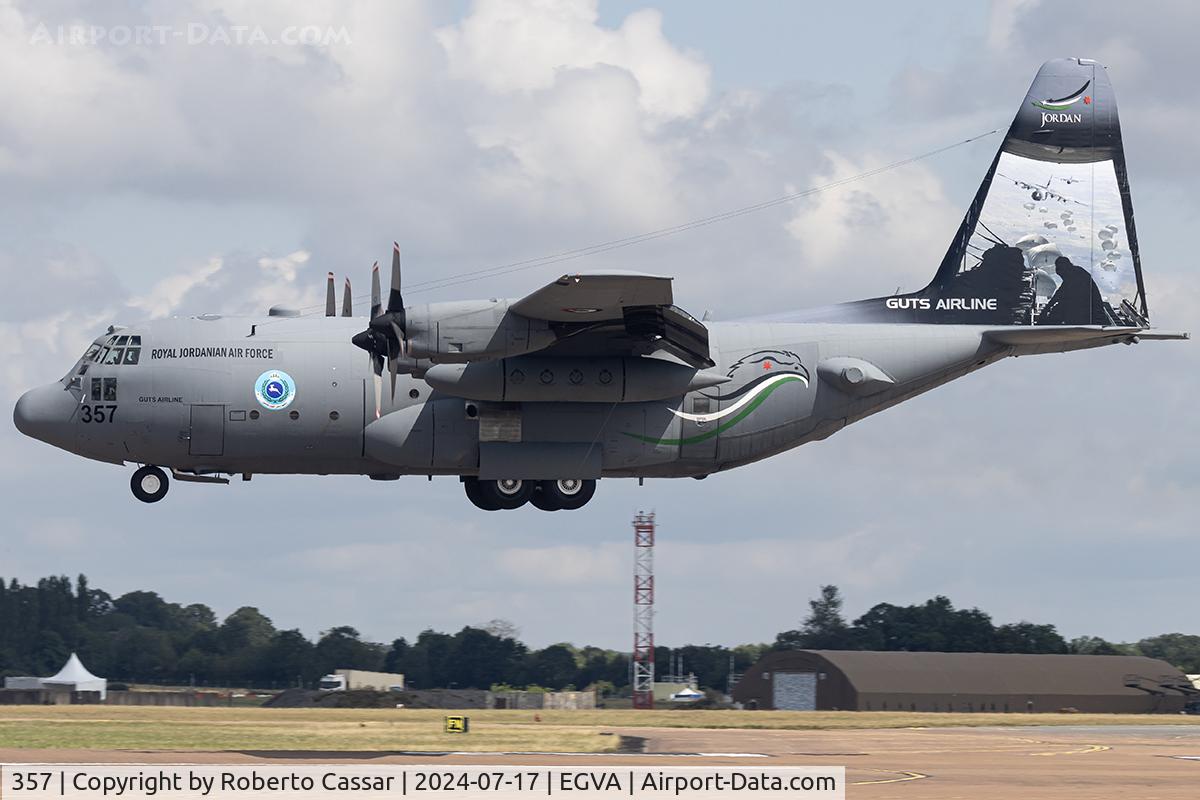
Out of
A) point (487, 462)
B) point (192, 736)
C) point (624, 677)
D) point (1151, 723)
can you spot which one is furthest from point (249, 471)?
point (624, 677)

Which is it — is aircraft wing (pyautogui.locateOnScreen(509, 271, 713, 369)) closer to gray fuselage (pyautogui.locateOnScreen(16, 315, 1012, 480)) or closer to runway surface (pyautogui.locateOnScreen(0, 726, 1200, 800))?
gray fuselage (pyautogui.locateOnScreen(16, 315, 1012, 480))

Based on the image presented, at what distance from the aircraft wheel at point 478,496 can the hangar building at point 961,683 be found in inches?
1131

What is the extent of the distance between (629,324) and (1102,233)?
12842 mm

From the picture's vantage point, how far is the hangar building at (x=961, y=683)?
202ft

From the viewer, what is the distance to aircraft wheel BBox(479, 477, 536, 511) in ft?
116

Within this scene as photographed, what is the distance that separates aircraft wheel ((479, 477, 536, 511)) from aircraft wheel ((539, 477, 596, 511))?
12.9 inches

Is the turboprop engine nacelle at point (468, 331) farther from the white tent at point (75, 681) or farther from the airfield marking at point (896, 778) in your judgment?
the white tent at point (75, 681)

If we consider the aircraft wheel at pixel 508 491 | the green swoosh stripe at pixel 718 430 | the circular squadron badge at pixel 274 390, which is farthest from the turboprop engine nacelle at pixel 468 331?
the aircraft wheel at pixel 508 491

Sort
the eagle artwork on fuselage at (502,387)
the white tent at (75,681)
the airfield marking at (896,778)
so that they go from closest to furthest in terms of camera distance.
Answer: the airfield marking at (896,778), the eagle artwork on fuselage at (502,387), the white tent at (75,681)

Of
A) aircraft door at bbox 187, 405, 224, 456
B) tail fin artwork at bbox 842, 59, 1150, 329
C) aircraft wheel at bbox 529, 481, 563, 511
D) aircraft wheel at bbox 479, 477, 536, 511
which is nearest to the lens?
aircraft door at bbox 187, 405, 224, 456

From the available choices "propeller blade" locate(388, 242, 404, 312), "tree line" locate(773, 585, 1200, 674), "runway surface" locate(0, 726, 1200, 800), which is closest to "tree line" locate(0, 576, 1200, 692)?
"tree line" locate(773, 585, 1200, 674)

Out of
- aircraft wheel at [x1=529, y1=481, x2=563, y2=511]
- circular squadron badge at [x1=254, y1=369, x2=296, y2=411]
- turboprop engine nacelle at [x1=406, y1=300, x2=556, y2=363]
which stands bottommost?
aircraft wheel at [x1=529, y1=481, x2=563, y2=511]

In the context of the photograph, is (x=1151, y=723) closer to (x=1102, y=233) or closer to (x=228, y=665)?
Result: (x=1102, y=233)

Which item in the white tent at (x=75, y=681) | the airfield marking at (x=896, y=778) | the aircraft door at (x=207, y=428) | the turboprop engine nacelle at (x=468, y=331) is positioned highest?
the turboprop engine nacelle at (x=468, y=331)
